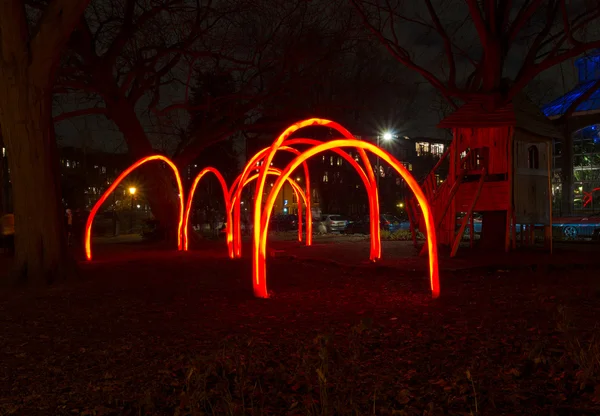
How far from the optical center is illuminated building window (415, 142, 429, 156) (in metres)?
80.2

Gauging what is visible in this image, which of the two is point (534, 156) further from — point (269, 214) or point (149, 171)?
point (149, 171)

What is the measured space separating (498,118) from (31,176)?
35.8 feet

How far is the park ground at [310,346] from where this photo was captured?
4605mm

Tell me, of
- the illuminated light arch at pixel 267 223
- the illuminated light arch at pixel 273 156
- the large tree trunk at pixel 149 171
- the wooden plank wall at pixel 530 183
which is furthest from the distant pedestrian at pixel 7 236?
the wooden plank wall at pixel 530 183

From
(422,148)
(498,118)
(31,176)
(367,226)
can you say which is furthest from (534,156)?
(422,148)

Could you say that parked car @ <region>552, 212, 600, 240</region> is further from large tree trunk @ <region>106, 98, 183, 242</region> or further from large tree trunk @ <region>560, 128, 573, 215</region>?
large tree trunk @ <region>106, 98, 183, 242</region>

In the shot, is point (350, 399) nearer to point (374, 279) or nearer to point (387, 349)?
point (387, 349)

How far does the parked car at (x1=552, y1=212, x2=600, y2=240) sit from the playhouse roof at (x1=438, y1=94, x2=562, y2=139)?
12.6m

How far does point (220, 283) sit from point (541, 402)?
792cm

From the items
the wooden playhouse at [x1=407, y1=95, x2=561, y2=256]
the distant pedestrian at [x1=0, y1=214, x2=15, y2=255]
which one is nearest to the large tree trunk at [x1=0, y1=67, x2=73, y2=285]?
the wooden playhouse at [x1=407, y1=95, x2=561, y2=256]

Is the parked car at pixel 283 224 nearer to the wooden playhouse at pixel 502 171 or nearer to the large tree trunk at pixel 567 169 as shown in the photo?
the large tree trunk at pixel 567 169

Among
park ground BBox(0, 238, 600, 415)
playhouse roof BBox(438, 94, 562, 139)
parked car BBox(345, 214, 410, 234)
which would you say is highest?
playhouse roof BBox(438, 94, 562, 139)

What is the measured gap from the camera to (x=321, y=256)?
15.3 m

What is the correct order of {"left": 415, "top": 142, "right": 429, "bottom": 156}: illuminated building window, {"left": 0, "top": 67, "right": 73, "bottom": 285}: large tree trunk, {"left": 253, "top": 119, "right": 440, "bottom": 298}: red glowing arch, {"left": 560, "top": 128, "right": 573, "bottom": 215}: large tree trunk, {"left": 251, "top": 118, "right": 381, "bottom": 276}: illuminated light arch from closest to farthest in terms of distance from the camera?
{"left": 253, "top": 119, "right": 440, "bottom": 298}: red glowing arch → {"left": 251, "top": 118, "right": 381, "bottom": 276}: illuminated light arch → {"left": 0, "top": 67, "right": 73, "bottom": 285}: large tree trunk → {"left": 560, "top": 128, "right": 573, "bottom": 215}: large tree trunk → {"left": 415, "top": 142, "right": 429, "bottom": 156}: illuminated building window
